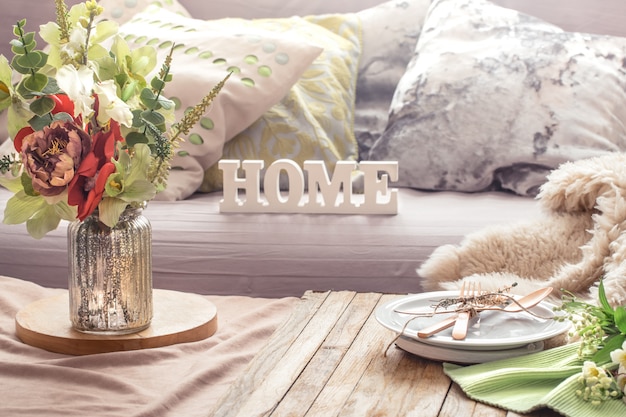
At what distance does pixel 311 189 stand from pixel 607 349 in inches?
40.7

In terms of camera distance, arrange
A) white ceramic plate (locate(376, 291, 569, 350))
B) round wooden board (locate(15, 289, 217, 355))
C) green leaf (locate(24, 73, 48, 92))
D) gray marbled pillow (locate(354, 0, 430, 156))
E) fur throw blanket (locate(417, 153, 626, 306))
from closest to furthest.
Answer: white ceramic plate (locate(376, 291, 569, 350)) < green leaf (locate(24, 73, 48, 92)) < round wooden board (locate(15, 289, 217, 355)) < fur throw blanket (locate(417, 153, 626, 306)) < gray marbled pillow (locate(354, 0, 430, 156))

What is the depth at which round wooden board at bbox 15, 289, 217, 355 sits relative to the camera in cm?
117

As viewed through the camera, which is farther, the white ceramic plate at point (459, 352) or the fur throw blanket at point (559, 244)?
the fur throw blanket at point (559, 244)

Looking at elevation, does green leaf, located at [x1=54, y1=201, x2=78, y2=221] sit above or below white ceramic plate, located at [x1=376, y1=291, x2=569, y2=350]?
above

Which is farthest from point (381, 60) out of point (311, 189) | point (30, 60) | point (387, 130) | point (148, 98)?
point (30, 60)

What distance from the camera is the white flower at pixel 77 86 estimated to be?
1056 mm

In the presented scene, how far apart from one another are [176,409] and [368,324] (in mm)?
263

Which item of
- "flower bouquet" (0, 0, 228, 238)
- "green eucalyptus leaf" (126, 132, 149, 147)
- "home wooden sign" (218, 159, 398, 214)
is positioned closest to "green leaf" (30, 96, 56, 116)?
"flower bouquet" (0, 0, 228, 238)

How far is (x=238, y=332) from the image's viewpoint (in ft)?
4.26

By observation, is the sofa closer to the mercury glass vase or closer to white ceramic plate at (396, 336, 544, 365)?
the mercury glass vase

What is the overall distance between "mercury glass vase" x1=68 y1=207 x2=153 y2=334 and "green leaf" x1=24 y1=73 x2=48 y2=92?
19cm

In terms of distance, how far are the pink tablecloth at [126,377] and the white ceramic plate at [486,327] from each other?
214mm

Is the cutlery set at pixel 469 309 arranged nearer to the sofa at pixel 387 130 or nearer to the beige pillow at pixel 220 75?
the sofa at pixel 387 130

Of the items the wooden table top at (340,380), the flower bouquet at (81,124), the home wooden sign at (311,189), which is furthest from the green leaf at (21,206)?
the home wooden sign at (311,189)
